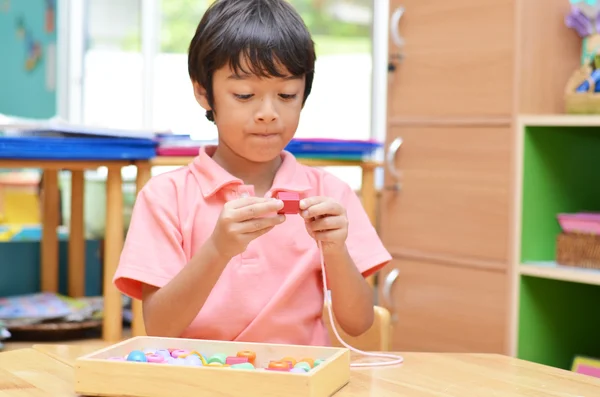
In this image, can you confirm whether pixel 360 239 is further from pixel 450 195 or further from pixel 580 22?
pixel 580 22

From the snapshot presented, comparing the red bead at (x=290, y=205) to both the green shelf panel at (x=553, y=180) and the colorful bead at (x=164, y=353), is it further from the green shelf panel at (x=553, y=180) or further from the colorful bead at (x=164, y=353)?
the green shelf panel at (x=553, y=180)

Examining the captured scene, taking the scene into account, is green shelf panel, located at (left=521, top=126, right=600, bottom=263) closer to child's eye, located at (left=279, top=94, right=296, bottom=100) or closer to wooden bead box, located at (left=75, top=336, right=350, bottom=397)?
child's eye, located at (left=279, top=94, right=296, bottom=100)

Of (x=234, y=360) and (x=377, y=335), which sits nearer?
(x=234, y=360)

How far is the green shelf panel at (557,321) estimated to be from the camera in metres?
2.30

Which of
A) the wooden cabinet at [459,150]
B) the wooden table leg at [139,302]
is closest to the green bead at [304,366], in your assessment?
the wooden table leg at [139,302]

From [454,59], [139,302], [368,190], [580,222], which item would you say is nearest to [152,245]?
[139,302]

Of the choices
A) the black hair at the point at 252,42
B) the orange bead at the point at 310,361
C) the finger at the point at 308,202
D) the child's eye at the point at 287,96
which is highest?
the black hair at the point at 252,42

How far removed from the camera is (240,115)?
117 cm

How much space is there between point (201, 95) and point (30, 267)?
1.27 metres

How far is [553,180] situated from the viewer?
2.33m

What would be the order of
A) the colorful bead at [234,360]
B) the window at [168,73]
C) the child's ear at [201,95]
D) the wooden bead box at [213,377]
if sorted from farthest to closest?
the window at [168,73] → the child's ear at [201,95] → the colorful bead at [234,360] → the wooden bead box at [213,377]

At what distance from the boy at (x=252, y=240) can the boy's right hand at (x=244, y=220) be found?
2.8 inches

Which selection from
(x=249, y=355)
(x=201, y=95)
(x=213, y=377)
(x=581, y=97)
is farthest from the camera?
(x=581, y=97)

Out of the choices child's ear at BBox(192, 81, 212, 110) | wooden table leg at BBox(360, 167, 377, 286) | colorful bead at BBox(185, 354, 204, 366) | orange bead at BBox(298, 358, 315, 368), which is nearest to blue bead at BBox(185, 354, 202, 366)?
colorful bead at BBox(185, 354, 204, 366)
